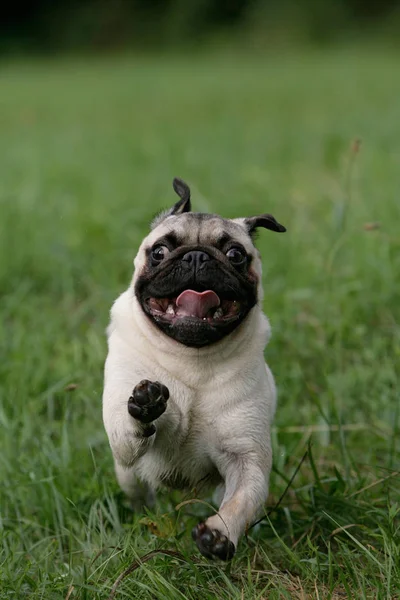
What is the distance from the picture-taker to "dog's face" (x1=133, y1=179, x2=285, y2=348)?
330 cm

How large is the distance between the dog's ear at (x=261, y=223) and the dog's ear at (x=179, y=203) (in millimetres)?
260

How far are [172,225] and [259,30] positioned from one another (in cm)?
3150

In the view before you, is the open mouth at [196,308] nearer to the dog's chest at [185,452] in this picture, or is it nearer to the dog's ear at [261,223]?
the dog's chest at [185,452]

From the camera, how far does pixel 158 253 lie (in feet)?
11.7

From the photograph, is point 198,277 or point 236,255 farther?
point 236,255

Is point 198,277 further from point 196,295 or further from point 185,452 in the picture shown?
point 185,452

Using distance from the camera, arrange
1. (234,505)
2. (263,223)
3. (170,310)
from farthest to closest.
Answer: (263,223), (170,310), (234,505)

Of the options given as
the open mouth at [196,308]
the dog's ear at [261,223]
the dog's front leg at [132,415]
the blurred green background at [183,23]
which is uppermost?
the dog's ear at [261,223]

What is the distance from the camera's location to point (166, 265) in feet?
11.3

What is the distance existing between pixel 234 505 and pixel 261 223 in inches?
47.2

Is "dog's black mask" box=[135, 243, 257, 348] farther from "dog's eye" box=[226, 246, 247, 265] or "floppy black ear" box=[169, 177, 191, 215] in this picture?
"floppy black ear" box=[169, 177, 191, 215]

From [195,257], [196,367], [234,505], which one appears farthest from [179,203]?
[234,505]

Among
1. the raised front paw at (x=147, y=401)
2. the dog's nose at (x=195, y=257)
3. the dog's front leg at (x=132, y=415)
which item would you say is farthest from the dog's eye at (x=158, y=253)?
the raised front paw at (x=147, y=401)

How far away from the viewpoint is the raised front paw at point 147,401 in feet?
10.0
